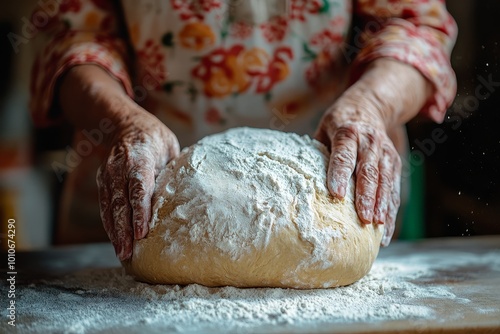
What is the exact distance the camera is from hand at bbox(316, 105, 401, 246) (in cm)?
100

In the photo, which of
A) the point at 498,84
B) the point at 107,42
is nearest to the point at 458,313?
the point at 498,84

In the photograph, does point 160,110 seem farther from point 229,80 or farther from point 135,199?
point 135,199

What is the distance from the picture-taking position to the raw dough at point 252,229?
0.91m

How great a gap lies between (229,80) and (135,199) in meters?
0.49

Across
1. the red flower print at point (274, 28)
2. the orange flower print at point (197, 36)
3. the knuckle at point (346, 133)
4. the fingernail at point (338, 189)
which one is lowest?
the fingernail at point (338, 189)

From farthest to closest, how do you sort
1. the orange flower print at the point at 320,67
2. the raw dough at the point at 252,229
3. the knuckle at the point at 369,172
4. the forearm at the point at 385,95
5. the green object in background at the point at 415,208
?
the green object in background at the point at 415,208 → the orange flower print at the point at 320,67 → the forearm at the point at 385,95 → the knuckle at the point at 369,172 → the raw dough at the point at 252,229

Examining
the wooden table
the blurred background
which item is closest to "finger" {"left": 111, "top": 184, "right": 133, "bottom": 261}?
the wooden table

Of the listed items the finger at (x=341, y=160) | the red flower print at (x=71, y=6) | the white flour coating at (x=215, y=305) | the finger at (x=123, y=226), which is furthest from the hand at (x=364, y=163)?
the red flower print at (x=71, y=6)

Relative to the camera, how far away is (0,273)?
3.89ft

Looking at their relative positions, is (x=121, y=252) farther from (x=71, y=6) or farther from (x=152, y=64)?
(x=71, y=6)

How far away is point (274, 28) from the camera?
4.49ft
